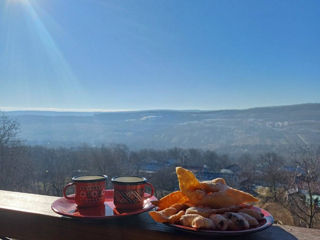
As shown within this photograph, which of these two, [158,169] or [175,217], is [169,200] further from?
[158,169]

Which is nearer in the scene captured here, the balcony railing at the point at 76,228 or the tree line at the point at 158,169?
the balcony railing at the point at 76,228

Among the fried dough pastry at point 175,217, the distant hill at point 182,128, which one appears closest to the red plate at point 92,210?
the fried dough pastry at point 175,217

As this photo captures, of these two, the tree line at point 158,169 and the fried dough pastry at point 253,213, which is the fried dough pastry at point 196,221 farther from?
the tree line at point 158,169

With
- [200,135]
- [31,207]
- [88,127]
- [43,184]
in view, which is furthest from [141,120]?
[31,207]

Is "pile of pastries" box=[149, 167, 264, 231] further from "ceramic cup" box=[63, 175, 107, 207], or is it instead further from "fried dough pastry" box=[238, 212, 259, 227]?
"ceramic cup" box=[63, 175, 107, 207]

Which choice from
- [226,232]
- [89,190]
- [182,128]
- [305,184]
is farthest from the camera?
[182,128]

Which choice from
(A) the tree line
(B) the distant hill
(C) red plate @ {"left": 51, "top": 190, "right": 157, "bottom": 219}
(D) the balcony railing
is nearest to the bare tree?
(A) the tree line

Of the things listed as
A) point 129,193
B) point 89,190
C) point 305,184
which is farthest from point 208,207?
point 305,184
